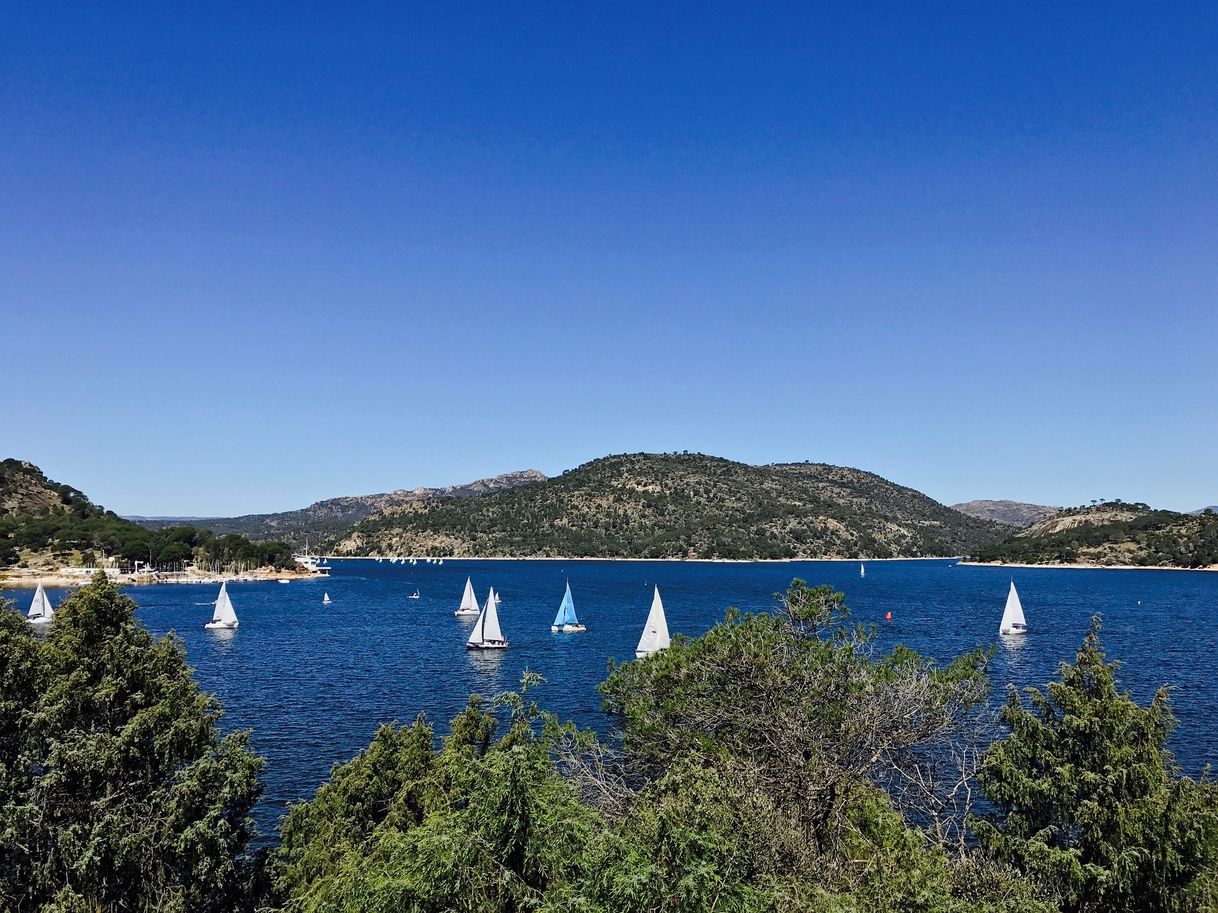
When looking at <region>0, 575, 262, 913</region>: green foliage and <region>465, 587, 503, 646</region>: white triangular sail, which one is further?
<region>465, 587, 503, 646</region>: white triangular sail

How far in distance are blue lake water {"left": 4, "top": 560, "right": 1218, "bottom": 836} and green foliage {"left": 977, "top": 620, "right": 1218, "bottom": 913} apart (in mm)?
21418

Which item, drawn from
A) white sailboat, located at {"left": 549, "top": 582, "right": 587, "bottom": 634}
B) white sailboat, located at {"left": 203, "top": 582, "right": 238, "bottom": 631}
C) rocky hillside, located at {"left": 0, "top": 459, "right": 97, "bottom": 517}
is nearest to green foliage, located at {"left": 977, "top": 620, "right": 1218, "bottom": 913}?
white sailboat, located at {"left": 549, "top": 582, "right": 587, "bottom": 634}

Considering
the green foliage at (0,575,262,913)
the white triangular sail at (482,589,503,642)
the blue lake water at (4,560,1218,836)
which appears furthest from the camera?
the white triangular sail at (482,589,503,642)

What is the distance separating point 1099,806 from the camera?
52.2 ft

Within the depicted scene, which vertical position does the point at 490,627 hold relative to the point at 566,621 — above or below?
above

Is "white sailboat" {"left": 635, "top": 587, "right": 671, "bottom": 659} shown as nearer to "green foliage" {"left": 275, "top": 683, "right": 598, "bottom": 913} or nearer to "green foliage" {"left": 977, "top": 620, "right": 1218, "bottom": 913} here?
"green foliage" {"left": 977, "top": 620, "right": 1218, "bottom": 913}

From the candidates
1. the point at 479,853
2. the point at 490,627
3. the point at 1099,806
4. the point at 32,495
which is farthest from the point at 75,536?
the point at 1099,806

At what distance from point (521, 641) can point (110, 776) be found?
216ft

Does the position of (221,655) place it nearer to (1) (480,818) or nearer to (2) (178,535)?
(1) (480,818)

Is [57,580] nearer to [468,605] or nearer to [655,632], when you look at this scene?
[468,605]

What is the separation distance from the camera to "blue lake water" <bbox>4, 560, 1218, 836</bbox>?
43.6 meters

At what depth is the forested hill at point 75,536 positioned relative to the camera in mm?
146200

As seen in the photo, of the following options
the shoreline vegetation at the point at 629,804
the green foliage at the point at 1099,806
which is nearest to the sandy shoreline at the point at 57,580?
the shoreline vegetation at the point at 629,804

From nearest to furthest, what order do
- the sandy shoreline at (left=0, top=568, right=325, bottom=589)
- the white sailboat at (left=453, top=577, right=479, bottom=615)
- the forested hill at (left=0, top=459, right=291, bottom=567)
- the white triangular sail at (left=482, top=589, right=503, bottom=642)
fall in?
the white triangular sail at (left=482, top=589, right=503, bottom=642), the white sailboat at (left=453, top=577, right=479, bottom=615), the sandy shoreline at (left=0, top=568, right=325, bottom=589), the forested hill at (left=0, top=459, right=291, bottom=567)
